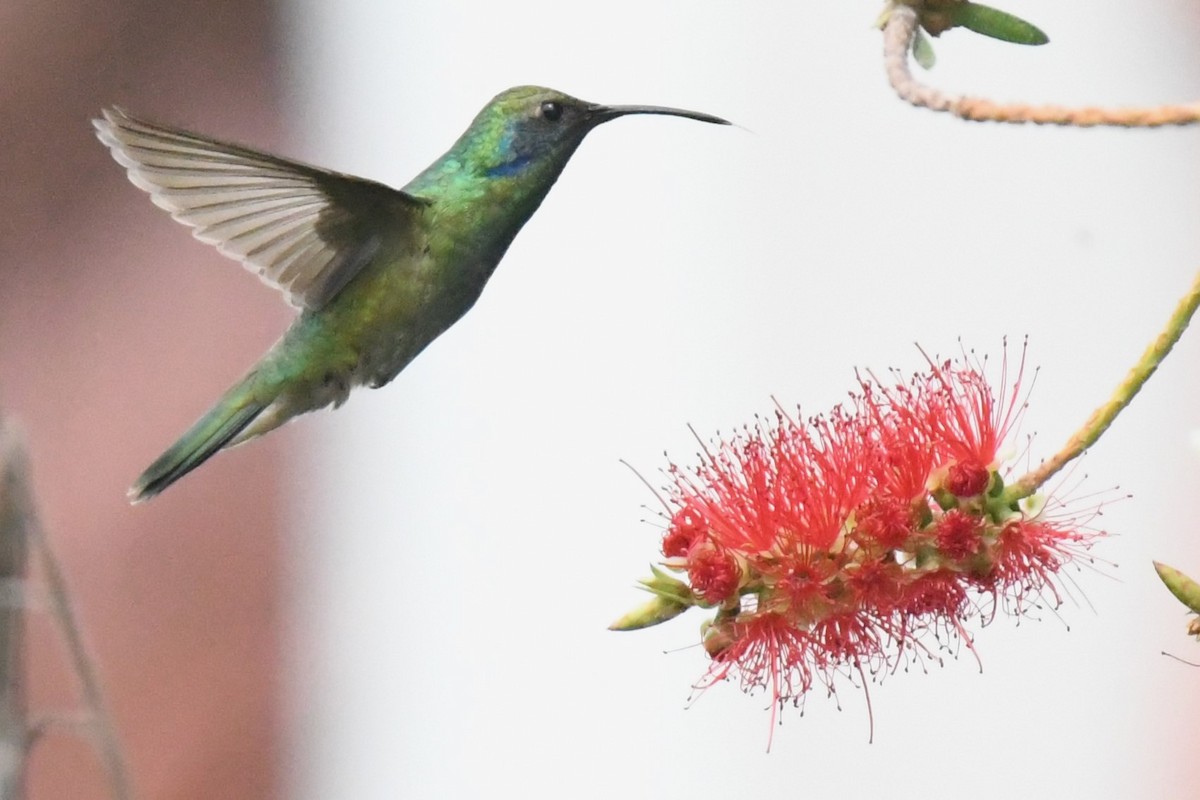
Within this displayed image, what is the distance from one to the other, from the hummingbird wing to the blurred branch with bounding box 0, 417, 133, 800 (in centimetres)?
32

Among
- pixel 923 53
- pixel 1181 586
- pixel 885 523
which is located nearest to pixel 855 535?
pixel 885 523

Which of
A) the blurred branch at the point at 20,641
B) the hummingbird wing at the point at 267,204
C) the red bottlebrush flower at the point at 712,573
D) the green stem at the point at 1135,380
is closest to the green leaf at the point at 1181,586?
the green stem at the point at 1135,380

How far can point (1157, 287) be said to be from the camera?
3.06 feet

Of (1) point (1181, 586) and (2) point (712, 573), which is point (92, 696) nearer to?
(2) point (712, 573)

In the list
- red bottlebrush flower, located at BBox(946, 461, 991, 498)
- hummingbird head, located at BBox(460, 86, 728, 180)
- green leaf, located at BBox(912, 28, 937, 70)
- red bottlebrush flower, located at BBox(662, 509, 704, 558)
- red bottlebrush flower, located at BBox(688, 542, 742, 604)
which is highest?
green leaf, located at BBox(912, 28, 937, 70)

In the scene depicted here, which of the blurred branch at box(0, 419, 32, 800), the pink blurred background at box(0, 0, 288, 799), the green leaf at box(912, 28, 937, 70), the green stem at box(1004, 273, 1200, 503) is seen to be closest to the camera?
the green stem at box(1004, 273, 1200, 503)

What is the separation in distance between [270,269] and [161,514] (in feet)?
1.44

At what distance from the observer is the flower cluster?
1.56 feet

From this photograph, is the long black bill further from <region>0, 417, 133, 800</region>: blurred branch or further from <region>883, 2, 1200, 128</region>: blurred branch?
<region>0, 417, 133, 800</region>: blurred branch

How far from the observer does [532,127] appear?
0.59 metres

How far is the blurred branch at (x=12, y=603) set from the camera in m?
0.81

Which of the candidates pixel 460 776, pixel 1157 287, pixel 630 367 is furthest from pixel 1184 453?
pixel 460 776

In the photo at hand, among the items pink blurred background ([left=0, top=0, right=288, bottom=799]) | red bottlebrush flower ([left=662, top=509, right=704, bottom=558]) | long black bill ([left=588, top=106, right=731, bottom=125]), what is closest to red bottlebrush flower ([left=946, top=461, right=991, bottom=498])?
red bottlebrush flower ([left=662, top=509, right=704, bottom=558])

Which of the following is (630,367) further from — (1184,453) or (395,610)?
(1184,453)
